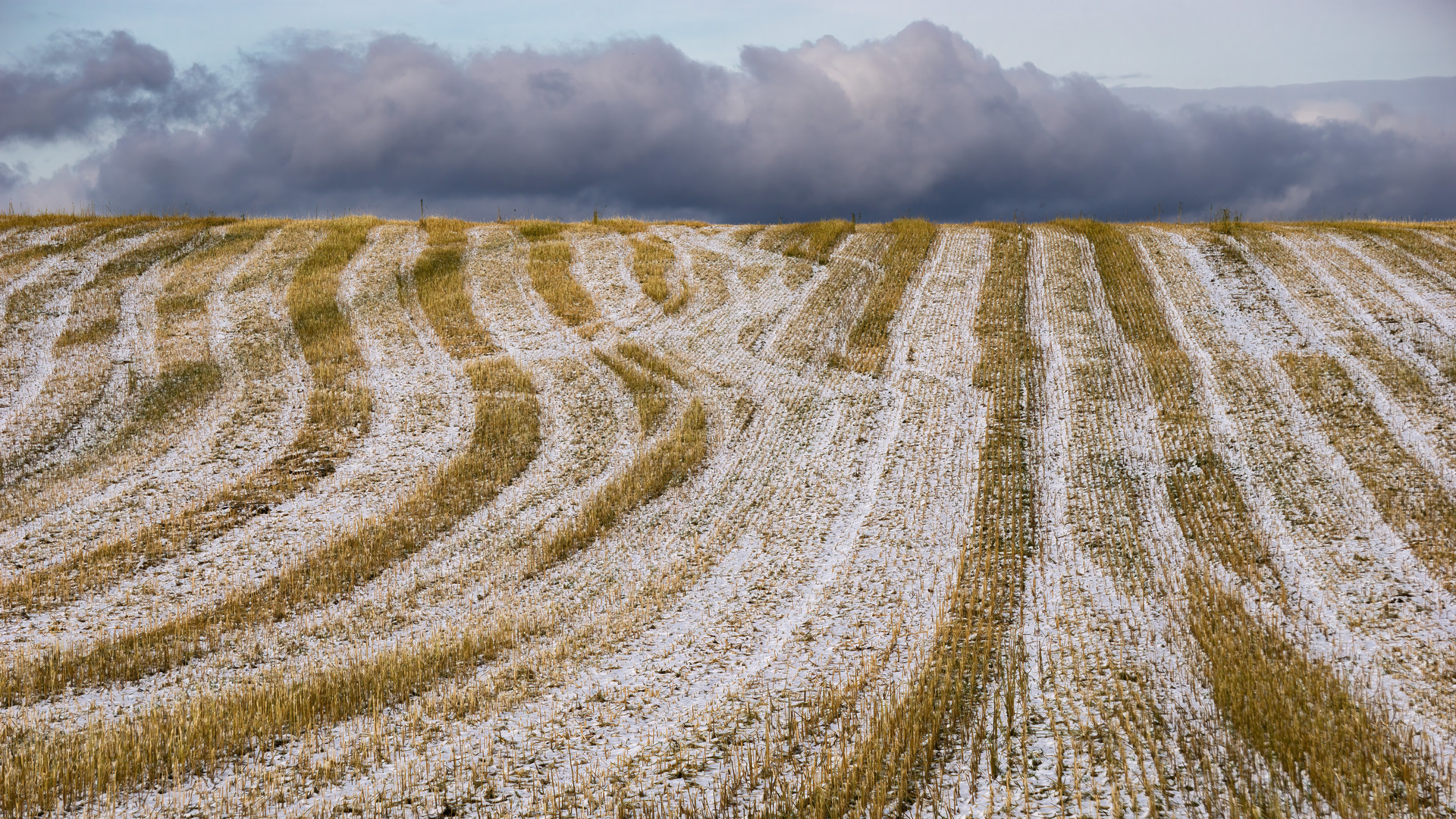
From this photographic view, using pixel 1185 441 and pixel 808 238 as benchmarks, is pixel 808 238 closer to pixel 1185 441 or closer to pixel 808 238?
pixel 808 238

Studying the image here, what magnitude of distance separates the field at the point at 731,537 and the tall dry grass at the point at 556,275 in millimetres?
331

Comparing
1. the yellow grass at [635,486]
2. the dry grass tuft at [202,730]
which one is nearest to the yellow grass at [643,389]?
the yellow grass at [635,486]

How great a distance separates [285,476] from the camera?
2103cm

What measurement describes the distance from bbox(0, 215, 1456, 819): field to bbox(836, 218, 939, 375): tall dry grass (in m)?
0.29

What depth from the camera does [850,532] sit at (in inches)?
732

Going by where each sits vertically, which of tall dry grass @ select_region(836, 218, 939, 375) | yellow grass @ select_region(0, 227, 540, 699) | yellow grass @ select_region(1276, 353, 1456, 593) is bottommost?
yellow grass @ select_region(0, 227, 540, 699)

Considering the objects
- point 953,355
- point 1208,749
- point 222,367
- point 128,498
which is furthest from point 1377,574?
point 222,367

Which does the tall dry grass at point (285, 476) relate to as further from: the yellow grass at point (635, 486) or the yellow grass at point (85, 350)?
the yellow grass at point (635, 486)

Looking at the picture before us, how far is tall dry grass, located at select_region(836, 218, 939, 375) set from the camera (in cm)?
2972

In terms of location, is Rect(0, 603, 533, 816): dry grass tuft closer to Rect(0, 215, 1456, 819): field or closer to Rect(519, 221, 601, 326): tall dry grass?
Rect(0, 215, 1456, 819): field

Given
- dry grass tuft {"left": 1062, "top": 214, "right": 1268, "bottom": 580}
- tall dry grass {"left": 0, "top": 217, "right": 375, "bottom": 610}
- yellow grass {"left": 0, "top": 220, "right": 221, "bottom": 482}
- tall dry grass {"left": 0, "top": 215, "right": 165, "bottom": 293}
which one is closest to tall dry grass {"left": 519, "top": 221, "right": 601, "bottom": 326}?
tall dry grass {"left": 0, "top": 217, "right": 375, "bottom": 610}

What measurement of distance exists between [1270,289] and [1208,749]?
1185 inches

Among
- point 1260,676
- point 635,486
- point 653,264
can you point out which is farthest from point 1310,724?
point 653,264

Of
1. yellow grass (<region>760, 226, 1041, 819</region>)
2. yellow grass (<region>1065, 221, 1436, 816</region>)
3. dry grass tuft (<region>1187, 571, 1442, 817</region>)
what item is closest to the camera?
dry grass tuft (<region>1187, 571, 1442, 817</region>)
